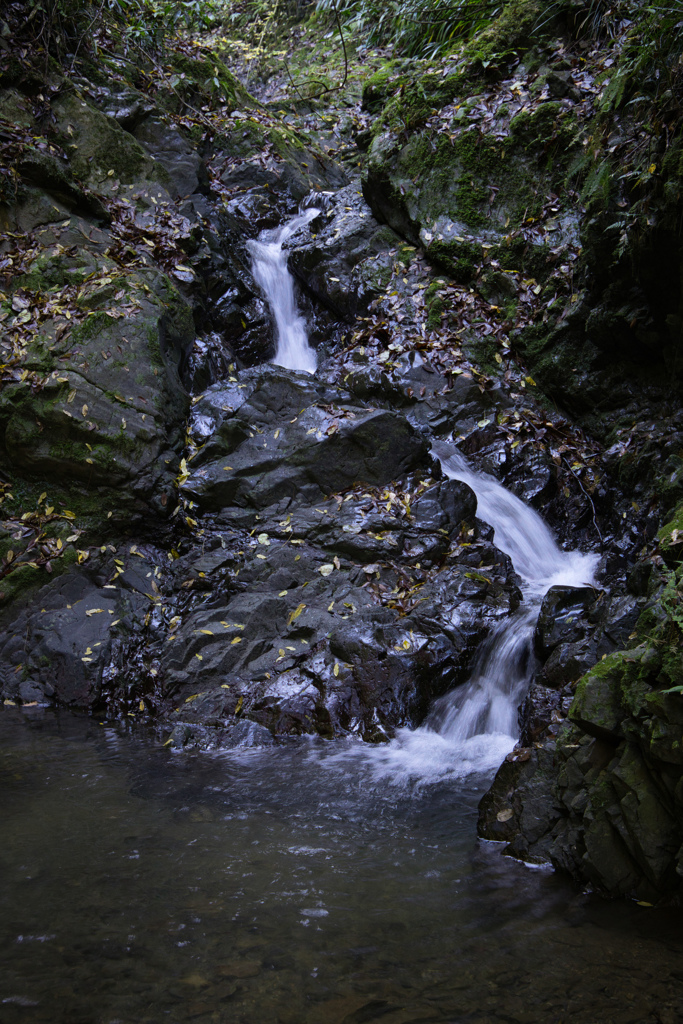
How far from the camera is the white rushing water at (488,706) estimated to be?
421 centimetres

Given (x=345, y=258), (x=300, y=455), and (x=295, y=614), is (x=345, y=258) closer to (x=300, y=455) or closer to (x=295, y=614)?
(x=300, y=455)

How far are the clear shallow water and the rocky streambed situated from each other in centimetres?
42

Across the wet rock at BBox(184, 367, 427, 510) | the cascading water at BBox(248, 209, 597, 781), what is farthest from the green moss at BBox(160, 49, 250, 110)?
the cascading water at BBox(248, 209, 597, 781)

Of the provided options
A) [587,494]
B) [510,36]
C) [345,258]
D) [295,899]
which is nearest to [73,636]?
[295,899]

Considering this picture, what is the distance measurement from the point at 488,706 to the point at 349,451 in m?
2.87

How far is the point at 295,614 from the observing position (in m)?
5.20

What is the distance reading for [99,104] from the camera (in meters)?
9.02

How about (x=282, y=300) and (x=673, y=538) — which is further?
(x=282, y=300)

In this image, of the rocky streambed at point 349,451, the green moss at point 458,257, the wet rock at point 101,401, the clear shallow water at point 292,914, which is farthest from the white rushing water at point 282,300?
the clear shallow water at point 292,914

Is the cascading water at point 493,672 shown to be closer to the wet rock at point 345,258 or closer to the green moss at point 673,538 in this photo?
the green moss at point 673,538

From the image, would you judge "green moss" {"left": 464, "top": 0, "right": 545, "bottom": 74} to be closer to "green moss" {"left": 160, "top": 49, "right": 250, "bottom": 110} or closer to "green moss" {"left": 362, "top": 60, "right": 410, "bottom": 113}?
"green moss" {"left": 362, "top": 60, "right": 410, "bottom": 113}

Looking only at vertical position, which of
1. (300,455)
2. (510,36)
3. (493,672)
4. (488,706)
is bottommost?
(488,706)

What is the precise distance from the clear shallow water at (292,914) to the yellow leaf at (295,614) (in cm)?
136

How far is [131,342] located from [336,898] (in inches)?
222
